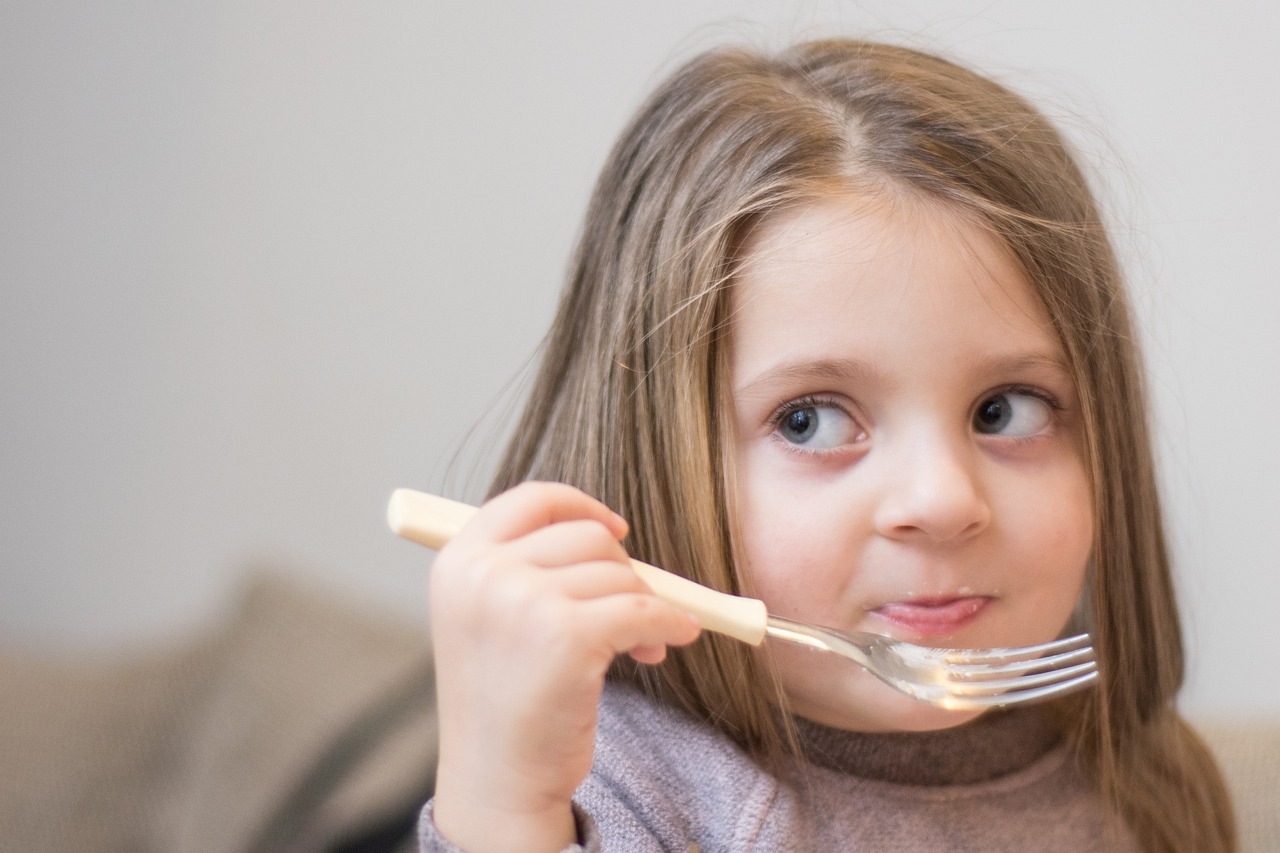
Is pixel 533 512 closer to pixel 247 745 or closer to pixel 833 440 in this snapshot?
pixel 833 440

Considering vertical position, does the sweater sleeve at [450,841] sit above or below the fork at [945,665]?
below

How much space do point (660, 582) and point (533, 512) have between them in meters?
0.08

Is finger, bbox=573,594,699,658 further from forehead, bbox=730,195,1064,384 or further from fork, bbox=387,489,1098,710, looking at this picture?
forehead, bbox=730,195,1064,384

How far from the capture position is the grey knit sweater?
0.75 meters

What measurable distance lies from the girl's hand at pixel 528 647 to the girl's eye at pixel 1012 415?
0.27m

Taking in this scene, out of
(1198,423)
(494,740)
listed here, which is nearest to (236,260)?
(494,740)

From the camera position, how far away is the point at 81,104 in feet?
4.46

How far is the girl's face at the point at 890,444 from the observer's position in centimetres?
74

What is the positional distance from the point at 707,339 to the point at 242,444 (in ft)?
2.75

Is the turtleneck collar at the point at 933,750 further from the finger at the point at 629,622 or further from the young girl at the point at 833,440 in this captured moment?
the finger at the point at 629,622

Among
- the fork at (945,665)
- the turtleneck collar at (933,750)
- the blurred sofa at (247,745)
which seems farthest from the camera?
the blurred sofa at (247,745)

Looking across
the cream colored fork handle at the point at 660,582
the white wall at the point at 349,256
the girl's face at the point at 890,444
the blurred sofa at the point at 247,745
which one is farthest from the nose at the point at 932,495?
the white wall at the point at 349,256

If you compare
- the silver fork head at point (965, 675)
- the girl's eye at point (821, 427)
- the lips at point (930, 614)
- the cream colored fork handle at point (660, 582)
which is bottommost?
the silver fork head at point (965, 675)

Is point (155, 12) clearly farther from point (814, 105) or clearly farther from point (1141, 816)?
point (1141, 816)
